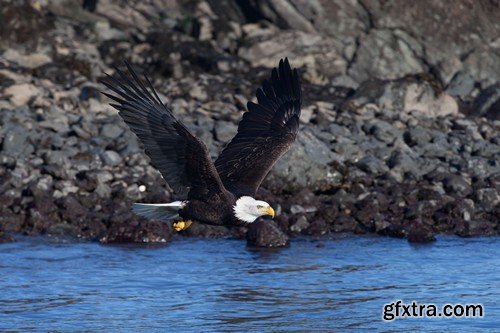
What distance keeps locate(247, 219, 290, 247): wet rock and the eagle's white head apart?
3.45 metres

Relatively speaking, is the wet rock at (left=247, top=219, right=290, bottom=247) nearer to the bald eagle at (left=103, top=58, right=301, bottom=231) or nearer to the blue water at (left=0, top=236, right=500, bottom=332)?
the blue water at (left=0, top=236, right=500, bottom=332)

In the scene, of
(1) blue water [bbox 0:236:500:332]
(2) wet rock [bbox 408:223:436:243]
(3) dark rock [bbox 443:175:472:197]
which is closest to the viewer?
(1) blue water [bbox 0:236:500:332]

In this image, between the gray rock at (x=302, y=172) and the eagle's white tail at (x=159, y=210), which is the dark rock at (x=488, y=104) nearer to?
the gray rock at (x=302, y=172)

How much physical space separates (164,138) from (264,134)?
1.87 m

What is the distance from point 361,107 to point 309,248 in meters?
5.88

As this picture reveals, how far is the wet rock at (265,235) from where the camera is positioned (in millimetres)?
13523

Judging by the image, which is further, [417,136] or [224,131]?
[417,136]

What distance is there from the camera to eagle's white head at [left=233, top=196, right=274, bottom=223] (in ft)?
32.7

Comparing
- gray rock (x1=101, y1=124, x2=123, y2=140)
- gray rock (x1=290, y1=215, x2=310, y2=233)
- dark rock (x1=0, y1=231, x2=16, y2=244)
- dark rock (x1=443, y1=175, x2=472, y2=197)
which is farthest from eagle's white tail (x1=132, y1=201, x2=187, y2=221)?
gray rock (x1=101, y1=124, x2=123, y2=140)

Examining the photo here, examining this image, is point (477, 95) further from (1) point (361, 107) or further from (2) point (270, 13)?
(2) point (270, 13)

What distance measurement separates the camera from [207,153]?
372 inches

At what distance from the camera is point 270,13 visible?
73.3ft

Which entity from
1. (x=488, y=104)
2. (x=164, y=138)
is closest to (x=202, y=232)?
(x=164, y=138)

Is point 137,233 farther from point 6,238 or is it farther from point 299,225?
point 299,225
